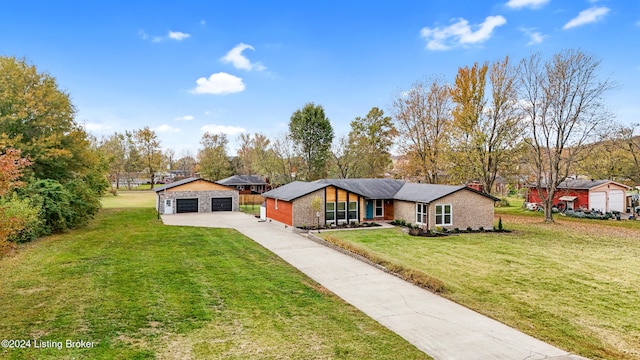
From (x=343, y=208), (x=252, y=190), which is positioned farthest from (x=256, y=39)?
(x=252, y=190)

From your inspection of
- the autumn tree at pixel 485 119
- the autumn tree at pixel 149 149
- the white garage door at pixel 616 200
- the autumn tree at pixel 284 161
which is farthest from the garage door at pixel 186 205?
the white garage door at pixel 616 200

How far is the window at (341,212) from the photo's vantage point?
78.7 feet

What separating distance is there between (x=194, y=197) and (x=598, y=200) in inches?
1437

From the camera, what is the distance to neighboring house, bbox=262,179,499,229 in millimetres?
22234

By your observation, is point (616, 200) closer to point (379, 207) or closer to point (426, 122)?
point (426, 122)

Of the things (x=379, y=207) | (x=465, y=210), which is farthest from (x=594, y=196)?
(x=379, y=207)

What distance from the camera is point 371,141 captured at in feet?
152

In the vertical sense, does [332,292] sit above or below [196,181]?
below

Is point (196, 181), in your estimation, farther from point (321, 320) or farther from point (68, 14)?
point (321, 320)

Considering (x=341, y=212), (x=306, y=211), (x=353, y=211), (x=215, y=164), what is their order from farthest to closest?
(x=215, y=164)
(x=353, y=211)
(x=341, y=212)
(x=306, y=211)

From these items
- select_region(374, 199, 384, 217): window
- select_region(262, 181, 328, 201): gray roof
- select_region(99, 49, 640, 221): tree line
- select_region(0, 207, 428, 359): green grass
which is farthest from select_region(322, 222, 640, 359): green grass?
select_region(99, 49, 640, 221): tree line

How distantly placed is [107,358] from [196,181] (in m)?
28.7

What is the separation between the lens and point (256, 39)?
2242 centimetres

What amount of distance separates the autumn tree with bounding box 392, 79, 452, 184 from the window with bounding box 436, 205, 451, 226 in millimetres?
12217
